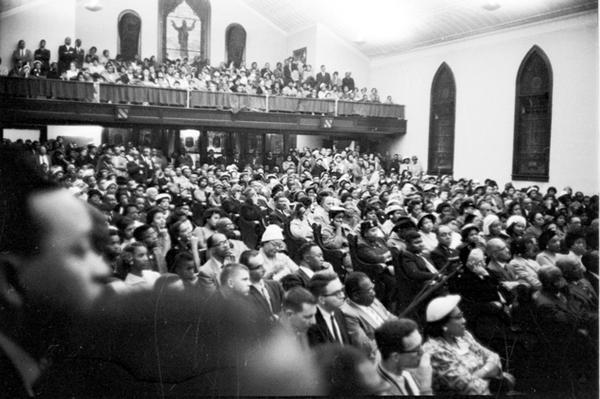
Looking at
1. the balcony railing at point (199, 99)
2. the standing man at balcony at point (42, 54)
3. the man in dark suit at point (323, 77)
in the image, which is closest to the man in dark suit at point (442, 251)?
the standing man at balcony at point (42, 54)

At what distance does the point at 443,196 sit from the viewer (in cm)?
1230

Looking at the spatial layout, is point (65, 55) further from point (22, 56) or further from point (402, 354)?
point (402, 354)

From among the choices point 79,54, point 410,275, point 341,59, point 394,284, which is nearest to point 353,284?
point 410,275

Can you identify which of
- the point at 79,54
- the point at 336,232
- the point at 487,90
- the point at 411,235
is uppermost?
the point at 487,90

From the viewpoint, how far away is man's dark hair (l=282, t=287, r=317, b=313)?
15.0 feet

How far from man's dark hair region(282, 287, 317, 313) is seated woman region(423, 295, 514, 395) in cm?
94

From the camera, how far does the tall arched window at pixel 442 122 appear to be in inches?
734

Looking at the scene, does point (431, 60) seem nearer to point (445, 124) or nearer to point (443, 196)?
point (445, 124)

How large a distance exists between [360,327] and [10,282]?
10.0 feet

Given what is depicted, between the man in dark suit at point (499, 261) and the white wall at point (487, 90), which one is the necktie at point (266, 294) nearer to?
the man in dark suit at point (499, 261)

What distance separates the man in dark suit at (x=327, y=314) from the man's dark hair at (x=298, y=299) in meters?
0.06

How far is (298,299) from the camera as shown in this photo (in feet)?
15.1

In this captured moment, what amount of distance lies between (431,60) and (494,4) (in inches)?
308

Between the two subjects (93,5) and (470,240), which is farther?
(470,240)
